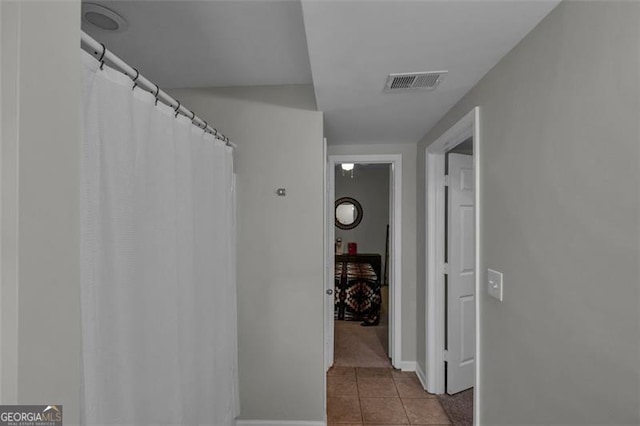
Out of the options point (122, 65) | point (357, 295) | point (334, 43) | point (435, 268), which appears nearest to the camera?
point (122, 65)

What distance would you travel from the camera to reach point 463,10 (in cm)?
120

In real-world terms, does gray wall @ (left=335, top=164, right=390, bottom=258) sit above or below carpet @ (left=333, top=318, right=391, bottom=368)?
above

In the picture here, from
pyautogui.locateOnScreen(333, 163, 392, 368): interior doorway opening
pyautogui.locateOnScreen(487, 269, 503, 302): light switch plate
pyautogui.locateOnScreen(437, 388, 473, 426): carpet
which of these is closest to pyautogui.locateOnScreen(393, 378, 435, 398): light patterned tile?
pyautogui.locateOnScreen(437, 388, 473, 426): carpet

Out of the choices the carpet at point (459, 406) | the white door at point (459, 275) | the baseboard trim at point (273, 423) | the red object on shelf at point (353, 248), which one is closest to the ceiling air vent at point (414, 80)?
the white door at point (459, 275)

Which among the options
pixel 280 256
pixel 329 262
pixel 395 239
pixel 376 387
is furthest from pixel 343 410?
pixel 395 239

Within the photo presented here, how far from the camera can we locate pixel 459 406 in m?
2.69

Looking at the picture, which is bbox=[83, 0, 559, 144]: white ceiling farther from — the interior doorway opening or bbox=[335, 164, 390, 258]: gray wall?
bbox=[335, 164, 390, 258]: gray wall

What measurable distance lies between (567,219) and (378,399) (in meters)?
2.30

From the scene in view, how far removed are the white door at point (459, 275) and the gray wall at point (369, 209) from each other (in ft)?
9.86

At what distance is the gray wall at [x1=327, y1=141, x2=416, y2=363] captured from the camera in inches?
133

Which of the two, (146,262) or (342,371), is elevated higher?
(146,262)

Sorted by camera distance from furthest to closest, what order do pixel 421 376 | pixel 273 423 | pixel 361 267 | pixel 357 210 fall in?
pixel 357 210 < pixel 361 267 < pixel 421 376 < pixel 273 423

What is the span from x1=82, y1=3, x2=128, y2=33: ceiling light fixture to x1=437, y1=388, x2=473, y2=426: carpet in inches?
130

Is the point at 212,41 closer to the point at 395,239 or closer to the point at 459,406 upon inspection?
the point at 395,239
